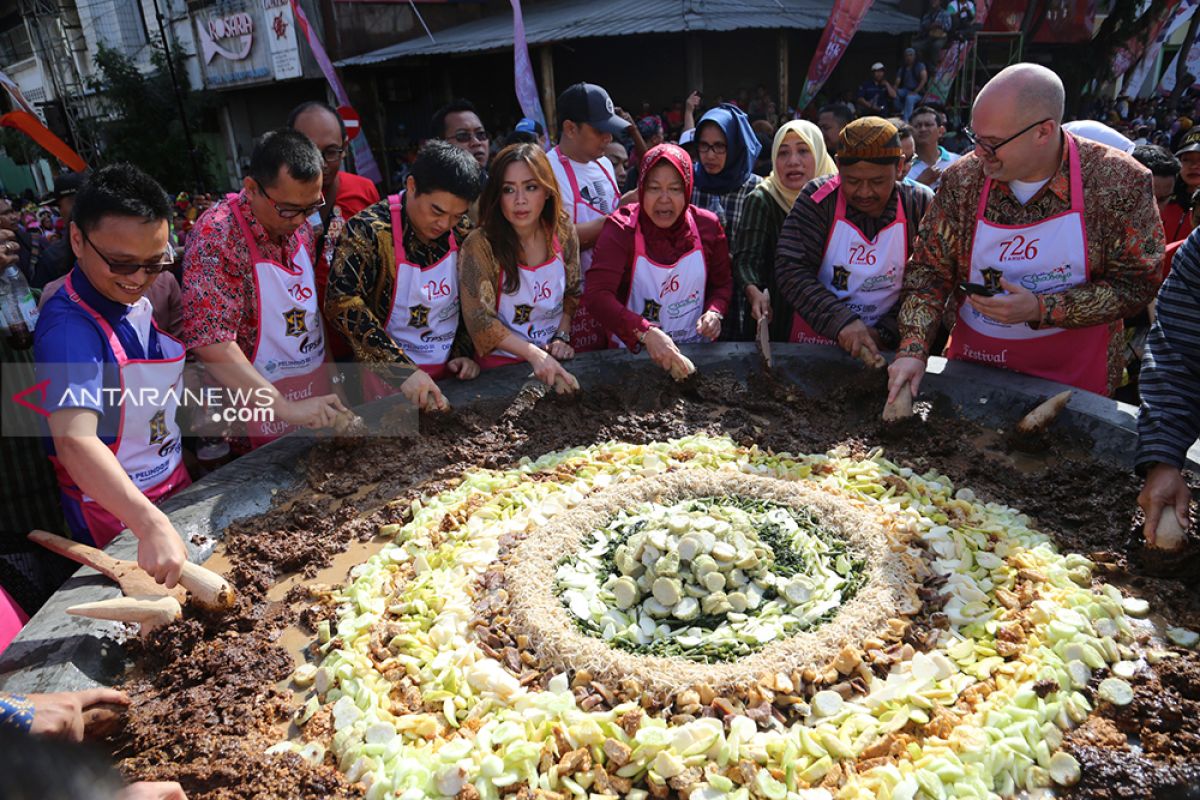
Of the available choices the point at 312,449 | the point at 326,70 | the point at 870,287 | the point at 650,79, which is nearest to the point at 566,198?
the point at 870,287

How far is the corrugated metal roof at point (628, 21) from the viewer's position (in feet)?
38.0

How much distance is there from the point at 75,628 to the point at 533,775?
1.37 m

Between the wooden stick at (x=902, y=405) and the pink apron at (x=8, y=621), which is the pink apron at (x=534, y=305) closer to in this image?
the wooden stick at (x=902, y=405)

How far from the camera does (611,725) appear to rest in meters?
1.88

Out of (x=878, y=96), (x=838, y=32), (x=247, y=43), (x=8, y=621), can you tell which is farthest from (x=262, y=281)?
(x=247, y=43)

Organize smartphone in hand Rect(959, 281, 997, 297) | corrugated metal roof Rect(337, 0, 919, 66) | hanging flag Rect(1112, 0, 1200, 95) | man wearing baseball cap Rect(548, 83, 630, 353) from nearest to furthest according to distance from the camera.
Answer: smartphone in hand Rect(959, 281, 997, 297)
man wearing baseball cap Rect(548, 83, 630, 353)
corrugated metal roof Rect(337, 0, 919, 66)
hanging flag Rect(1112, 0, 1200, 95)

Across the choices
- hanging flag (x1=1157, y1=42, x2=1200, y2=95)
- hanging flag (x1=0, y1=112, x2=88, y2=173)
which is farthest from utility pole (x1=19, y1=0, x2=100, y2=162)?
hanging flag (x1=1157, y1=42, x2=1200, y2=95)

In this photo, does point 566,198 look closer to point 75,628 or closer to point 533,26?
point 75,628

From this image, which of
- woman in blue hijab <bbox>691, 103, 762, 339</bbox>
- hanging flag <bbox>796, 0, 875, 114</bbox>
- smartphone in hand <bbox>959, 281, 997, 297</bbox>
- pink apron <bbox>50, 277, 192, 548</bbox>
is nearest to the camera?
pink apron <bbox>50, 277, 192, 548</bbox>

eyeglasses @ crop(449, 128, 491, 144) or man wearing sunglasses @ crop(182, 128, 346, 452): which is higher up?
eyeglasses @ crop(449, 128, 491, 144)

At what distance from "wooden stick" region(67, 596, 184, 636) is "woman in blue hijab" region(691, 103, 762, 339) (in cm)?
284

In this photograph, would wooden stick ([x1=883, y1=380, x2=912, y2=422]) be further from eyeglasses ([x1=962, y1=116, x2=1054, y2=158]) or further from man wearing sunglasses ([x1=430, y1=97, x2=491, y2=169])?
man wearing sunglasses ([x1=430, y1=97, x2=491, y2=169])

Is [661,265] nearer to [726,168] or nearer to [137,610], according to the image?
[726,168]

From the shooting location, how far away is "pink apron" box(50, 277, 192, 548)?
241cm
